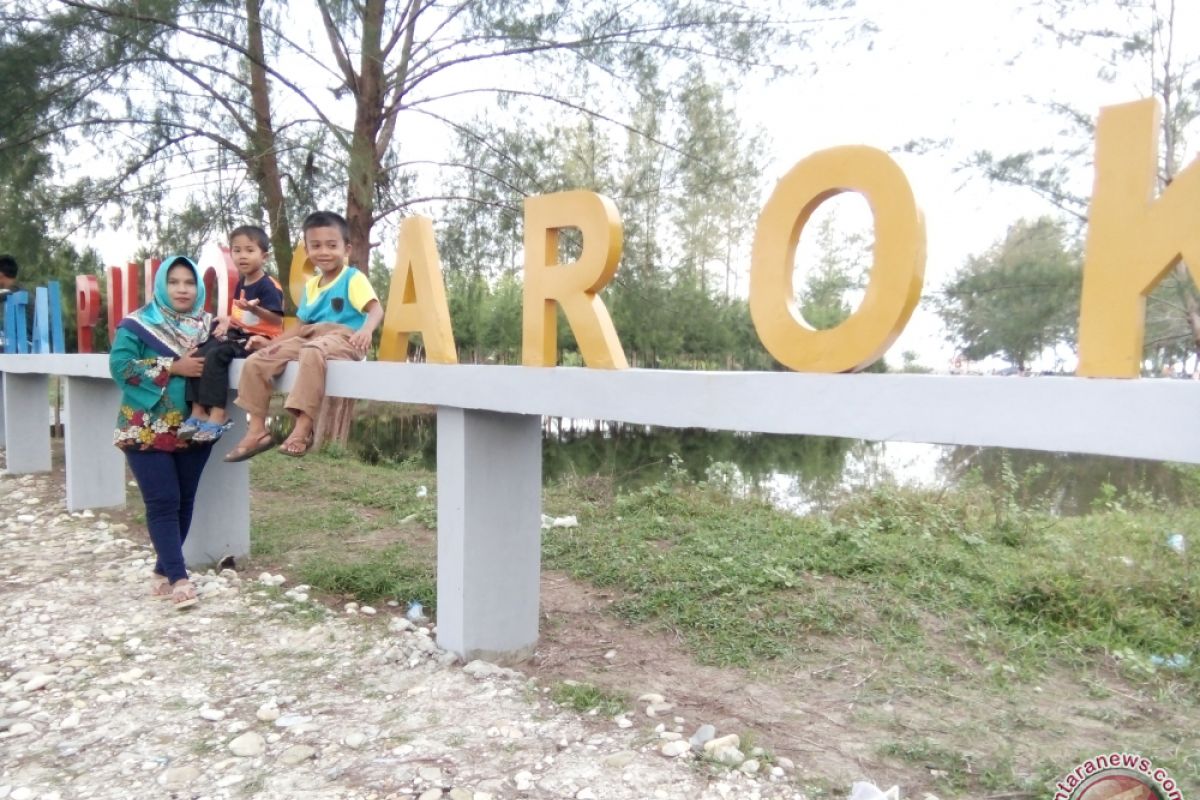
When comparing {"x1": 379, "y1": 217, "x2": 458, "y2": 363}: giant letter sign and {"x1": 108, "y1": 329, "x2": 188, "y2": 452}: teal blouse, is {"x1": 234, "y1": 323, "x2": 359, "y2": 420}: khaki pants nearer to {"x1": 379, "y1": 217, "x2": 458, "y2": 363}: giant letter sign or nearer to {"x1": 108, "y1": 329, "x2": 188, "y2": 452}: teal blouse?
{"x1": 379, "y1": 217, "x2": 458, "y2": 363}: giant letter sign

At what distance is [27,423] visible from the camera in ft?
23.3

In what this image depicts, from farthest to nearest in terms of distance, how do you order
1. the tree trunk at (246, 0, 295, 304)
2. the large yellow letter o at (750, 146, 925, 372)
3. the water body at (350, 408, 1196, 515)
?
the water body at (350, 408, 1196, 515) < the tree trunk at (246, 0, 295, 304) < the large yellow letter o at (750, 146, 925, 372)

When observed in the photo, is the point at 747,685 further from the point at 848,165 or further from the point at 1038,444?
the point at 848,165

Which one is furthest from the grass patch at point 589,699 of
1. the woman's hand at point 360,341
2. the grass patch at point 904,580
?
the woman's hand at point 360,341

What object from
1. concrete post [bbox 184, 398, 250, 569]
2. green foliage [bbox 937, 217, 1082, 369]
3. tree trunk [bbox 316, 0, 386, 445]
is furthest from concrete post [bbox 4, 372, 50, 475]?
green foliage [bbox 937, 217, 1082, 369]

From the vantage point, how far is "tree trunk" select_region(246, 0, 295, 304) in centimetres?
637

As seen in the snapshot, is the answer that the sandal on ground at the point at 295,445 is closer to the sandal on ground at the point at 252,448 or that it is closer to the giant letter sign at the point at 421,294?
the sandal on ground at the point at 252,448

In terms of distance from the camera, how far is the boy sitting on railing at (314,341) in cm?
326

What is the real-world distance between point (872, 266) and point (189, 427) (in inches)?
120

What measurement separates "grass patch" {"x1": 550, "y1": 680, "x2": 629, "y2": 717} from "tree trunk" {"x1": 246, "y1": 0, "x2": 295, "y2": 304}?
15.4 ft

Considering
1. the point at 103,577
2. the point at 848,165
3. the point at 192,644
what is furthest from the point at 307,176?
the point at 848,165

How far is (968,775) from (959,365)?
6.78 metres

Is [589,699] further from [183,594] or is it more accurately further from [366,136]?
[366,136]

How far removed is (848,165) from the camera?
74.2 inches
